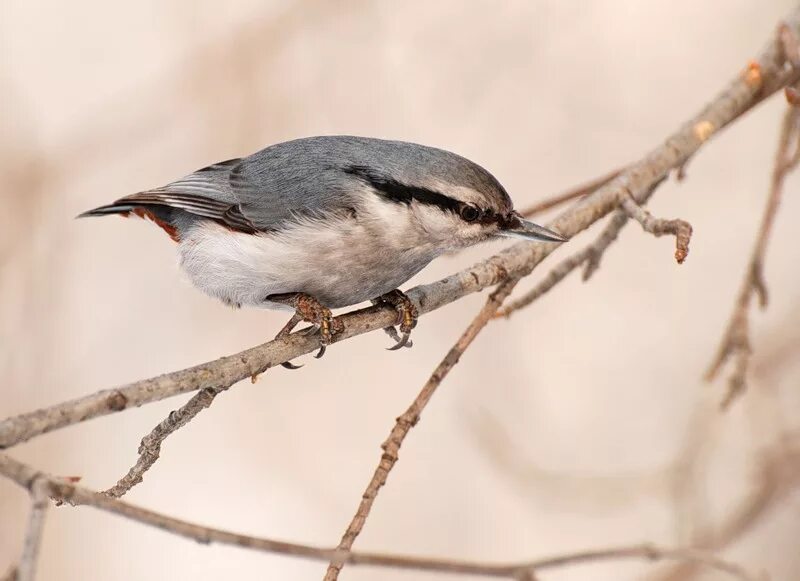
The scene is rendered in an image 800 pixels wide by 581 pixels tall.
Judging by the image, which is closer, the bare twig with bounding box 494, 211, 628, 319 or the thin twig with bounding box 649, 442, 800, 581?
the bare twig with bounding box 494, 211, 628, 319

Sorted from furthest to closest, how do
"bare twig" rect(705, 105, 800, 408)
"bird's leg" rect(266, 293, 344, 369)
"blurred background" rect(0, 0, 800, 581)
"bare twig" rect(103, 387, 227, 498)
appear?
"blurred background" rect(0, 0, 800, 581), "bare twig" rect(705, 105, 800, 408), "bird's leg" rect(266, 293, 344, 369), "bare twig" rect(103, 387, 227, 498)

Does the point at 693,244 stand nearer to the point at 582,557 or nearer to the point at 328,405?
the point at 328,405

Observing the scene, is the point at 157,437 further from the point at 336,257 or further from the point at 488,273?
the point at 488,273

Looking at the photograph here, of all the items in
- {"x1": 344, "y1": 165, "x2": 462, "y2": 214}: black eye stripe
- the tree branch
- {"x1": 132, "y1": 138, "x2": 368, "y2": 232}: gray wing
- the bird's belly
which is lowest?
the tree branch

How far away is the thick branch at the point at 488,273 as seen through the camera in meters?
1.20

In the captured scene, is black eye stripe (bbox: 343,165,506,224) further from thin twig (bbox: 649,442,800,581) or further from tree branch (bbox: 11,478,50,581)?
tree branch (bbox: 11,478,50,581)

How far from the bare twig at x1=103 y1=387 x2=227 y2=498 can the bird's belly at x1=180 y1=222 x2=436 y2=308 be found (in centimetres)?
53

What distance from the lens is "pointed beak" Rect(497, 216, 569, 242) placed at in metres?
1.84

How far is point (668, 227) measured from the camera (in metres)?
1.58

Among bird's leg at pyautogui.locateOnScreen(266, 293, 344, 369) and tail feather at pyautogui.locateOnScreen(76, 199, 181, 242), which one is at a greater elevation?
tail feather at pyautogui.locateOnScreen(76, 199, 181, 242)

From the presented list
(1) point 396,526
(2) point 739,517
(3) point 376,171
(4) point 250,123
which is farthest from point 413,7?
(2) point 739,517

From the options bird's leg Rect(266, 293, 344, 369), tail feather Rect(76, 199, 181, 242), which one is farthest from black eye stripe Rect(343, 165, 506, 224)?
tail feather Rect(76, 199, 181, 242)

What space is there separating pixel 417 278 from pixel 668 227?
176cm

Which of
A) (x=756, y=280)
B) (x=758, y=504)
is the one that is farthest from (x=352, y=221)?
(x=758, y=504)
